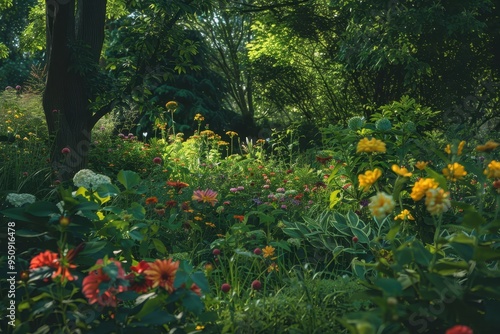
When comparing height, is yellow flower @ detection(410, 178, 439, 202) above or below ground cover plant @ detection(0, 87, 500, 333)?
above

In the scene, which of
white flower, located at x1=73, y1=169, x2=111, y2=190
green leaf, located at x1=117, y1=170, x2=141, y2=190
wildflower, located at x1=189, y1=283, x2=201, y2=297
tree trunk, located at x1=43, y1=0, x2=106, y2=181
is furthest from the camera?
tree trunk, located at x1=43, y1=0, x2=106, y2=181

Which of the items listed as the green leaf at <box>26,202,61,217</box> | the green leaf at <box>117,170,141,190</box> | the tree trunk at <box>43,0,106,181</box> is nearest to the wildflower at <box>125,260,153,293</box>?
the green leaf at <box>26,202,61,217</box>

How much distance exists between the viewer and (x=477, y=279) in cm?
220

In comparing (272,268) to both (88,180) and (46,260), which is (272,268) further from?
(46,260)

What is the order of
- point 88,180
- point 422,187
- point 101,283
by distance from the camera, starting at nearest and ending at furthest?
1. point 101,283
2. point 422,187
3. point 88,180

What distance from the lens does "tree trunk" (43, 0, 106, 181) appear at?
586 cm

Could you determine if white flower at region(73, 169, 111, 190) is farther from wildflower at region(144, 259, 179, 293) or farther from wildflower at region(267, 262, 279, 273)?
wildflower at region(144, 259, 179, 293)

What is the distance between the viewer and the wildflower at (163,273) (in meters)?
2.01

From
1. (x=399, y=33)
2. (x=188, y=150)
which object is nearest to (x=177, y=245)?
(x=188, y=150)

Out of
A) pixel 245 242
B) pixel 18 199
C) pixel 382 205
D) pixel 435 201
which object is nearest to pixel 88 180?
pixel 18 199

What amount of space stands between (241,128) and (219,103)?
2.68ft

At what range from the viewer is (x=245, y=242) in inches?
143

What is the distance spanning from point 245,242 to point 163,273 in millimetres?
1649

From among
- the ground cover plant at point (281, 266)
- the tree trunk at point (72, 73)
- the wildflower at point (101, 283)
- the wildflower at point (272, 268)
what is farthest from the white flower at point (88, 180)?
the tree trunk at point (72, 73)
